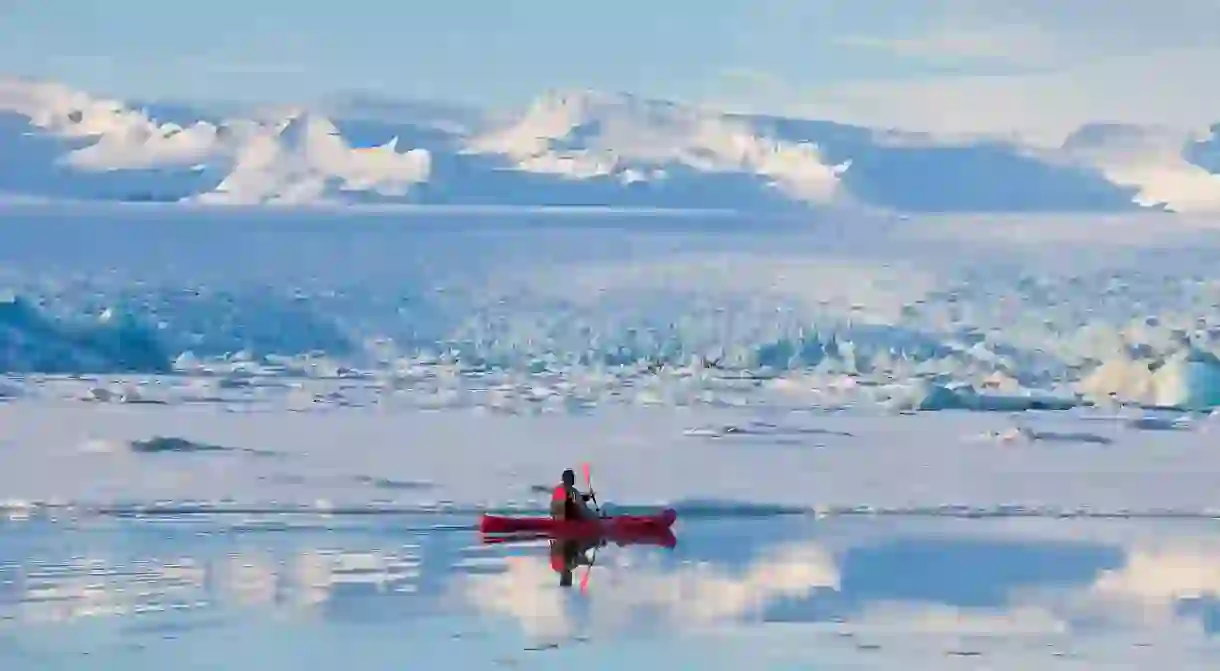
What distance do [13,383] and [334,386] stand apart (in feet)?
9.55

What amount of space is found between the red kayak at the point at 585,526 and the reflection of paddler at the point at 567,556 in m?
0.05

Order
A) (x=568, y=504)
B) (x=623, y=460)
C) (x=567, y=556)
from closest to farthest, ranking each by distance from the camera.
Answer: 1. (x=567, y=556)
2. (x=568, y=504)
3. (x=623, y=460)

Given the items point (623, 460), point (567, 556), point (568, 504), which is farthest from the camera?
point (623, 460)

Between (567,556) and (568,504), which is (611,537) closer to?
(568,504)

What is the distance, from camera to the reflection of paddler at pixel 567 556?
8750 mm

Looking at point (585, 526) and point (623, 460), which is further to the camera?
point (623, 460)

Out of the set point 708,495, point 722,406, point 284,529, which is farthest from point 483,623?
point 722,406

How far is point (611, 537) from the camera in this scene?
10.2m

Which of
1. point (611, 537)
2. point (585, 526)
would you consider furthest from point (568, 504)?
point (611, 537)

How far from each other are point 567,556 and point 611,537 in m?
0.73

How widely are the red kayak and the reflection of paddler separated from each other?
5cm

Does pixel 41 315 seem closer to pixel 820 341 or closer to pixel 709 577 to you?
pixel 820 341

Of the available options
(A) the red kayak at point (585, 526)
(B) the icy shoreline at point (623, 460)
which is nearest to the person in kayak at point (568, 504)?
(A) the red kayak at point (585, 526)

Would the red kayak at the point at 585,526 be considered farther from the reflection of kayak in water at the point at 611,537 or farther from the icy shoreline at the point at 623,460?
the icy shoreline at the point at 623,460
